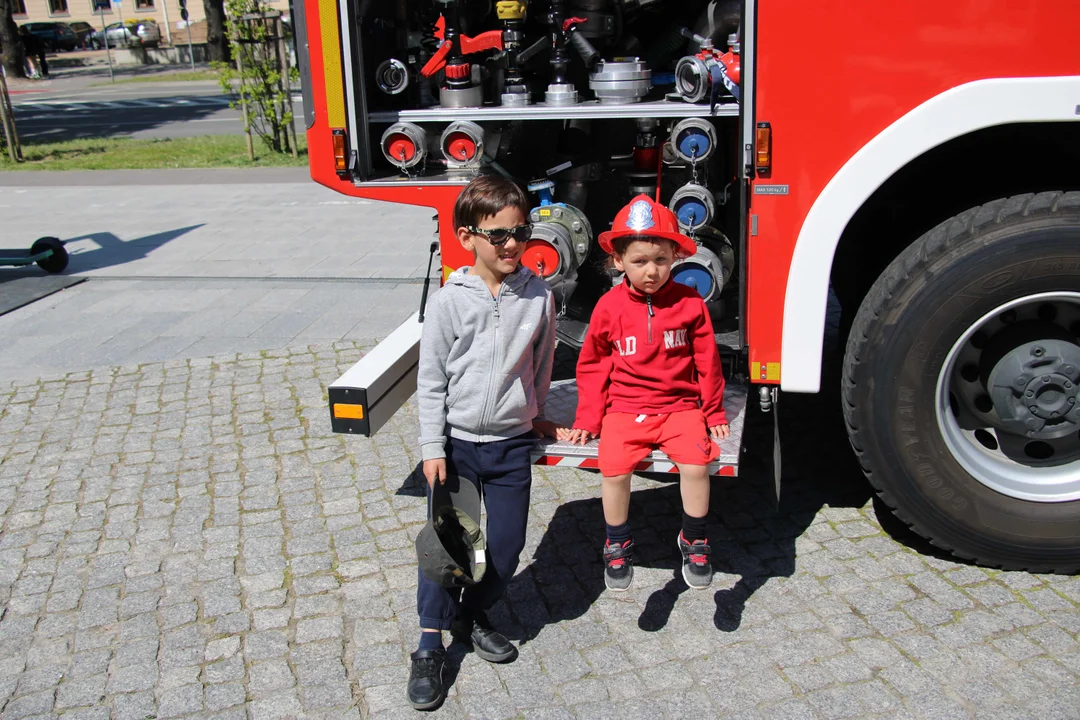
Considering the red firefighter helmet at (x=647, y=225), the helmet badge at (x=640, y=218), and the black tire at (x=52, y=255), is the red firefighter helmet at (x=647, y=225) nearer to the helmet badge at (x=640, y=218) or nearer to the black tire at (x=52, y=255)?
the helmet badge at (x=640, y=218)

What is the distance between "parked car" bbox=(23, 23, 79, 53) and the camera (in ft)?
161

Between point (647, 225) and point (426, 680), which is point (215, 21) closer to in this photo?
point (647, 225)

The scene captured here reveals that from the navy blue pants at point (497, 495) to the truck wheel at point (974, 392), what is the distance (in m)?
1.15

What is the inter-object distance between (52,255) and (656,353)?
657cm

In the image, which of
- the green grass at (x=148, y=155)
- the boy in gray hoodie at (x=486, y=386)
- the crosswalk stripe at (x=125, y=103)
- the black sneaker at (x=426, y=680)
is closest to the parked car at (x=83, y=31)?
the crosswalk stripe at (x=125, y=103)

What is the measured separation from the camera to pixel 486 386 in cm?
317

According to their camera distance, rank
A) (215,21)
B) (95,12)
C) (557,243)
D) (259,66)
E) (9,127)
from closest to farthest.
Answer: (557,243) → (259,66) → (9,127) → (215,21) → (95,12)

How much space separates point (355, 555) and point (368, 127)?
5.66ft

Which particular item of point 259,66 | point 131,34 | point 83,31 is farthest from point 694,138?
point 83,31

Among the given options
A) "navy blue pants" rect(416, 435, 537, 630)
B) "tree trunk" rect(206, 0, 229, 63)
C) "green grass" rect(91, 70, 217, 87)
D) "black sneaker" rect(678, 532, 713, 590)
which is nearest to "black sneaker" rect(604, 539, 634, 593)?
"black sneaker" rect(678, 532, 713, 590)

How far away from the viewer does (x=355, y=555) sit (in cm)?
388

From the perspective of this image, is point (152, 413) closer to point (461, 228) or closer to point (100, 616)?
point (100, 616)

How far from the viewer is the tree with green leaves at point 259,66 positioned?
1294 cm

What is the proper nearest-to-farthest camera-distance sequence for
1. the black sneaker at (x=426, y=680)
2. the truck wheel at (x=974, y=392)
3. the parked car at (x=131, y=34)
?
the black sneaker at (x=426, y=680) → the truck wheel at (x=974, y=392) → the parked car at (x=131, y=34)
